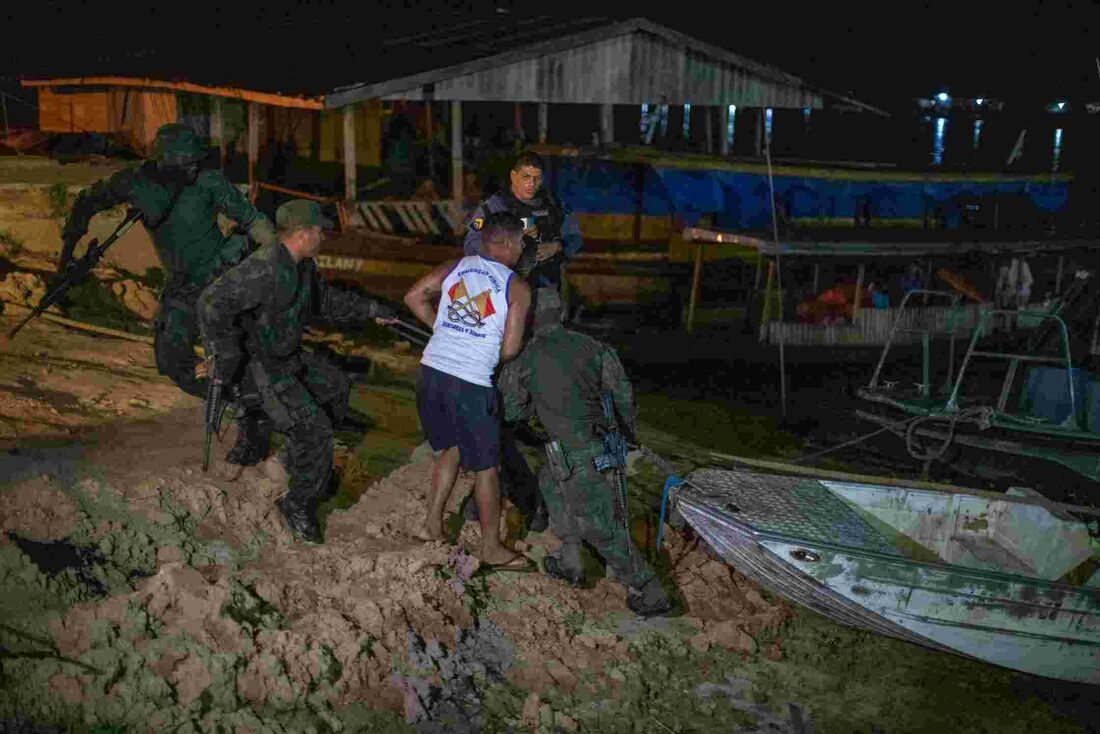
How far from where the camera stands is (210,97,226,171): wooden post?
1936cm

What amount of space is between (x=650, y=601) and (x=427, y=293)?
6.90 ft

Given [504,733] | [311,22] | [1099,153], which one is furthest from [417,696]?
[1099,153]

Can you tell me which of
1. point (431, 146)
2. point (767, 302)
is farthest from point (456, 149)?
point (767, 302)

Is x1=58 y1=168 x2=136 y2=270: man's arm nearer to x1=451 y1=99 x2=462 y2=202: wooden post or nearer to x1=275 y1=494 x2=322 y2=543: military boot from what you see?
x1=275 y1=494 x2=322 y2=543: military boot

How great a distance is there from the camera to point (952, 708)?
5988 millimetres

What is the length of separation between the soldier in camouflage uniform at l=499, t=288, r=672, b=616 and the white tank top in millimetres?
319

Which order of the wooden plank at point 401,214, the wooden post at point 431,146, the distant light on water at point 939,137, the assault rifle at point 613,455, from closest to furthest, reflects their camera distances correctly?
the assault rifle at point 613,455 → the wooden plank at point 401,214 → the wooden post at point 431,146 → the distant light on water at point 939,137

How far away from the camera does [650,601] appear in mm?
6082

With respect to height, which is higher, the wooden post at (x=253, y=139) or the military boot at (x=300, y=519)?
the wooden post at (x=253, y=139)

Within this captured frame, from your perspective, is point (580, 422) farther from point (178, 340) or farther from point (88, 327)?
point (88, 327)

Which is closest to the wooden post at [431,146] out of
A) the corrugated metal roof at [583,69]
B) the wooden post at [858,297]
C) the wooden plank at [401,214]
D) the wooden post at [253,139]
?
the corrugated metal roof at [583,69]

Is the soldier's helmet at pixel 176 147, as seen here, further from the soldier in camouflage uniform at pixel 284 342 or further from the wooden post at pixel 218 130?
the wooden post at pixel 218 130

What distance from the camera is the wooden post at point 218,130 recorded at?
19359 millimetres

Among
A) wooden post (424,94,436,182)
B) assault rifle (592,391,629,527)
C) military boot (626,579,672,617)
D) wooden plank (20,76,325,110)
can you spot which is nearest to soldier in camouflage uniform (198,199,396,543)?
assault rifle (592,391,629,527)
